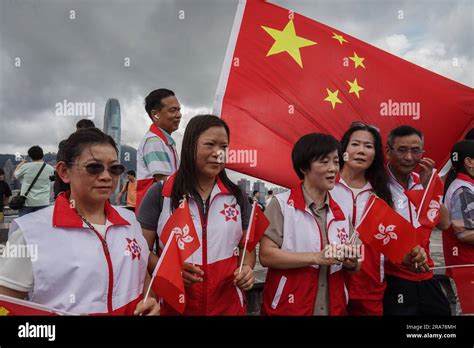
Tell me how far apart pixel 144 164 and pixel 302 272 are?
1.27 meters

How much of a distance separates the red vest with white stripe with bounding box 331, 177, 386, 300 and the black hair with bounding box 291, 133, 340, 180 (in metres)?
0.33

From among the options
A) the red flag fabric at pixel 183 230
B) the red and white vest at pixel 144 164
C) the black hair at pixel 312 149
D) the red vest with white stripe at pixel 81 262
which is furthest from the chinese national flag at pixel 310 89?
the red vest with white stripe at pixel 81 262

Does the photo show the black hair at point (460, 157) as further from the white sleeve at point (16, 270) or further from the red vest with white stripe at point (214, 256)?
the white sleeve at point (16, 270)

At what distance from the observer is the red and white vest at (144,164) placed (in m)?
2.51

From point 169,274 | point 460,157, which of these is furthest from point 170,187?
point 460,157

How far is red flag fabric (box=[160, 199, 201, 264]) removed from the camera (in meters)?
1.69

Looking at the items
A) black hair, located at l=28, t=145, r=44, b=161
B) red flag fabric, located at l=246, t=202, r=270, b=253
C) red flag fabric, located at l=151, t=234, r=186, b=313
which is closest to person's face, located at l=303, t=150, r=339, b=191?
red flag fabric, located at l=246, t=202, r=270, b=253

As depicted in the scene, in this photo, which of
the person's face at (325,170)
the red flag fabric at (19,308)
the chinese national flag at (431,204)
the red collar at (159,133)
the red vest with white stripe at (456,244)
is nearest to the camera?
the red flag fabric at (19,308)

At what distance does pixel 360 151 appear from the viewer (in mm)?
2250

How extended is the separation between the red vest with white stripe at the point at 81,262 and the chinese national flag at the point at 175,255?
101 mm

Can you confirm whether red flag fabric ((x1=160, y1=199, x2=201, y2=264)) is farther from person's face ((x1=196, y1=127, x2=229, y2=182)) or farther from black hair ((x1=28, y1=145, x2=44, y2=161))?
black hair ((x1=28, y1=145, x2=44, y2=161))

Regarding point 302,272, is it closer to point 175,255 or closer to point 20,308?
point 175,255

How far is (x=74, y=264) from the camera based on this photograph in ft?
4.72

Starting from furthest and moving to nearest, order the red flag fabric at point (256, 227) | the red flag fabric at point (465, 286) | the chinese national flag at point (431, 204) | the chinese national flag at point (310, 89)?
the chinese national flag at point (310, 89) → the red flag fabric at point (465, 286) → the chinese national flag at point (431, 204) → the red flag fabric at point (256, 227)
